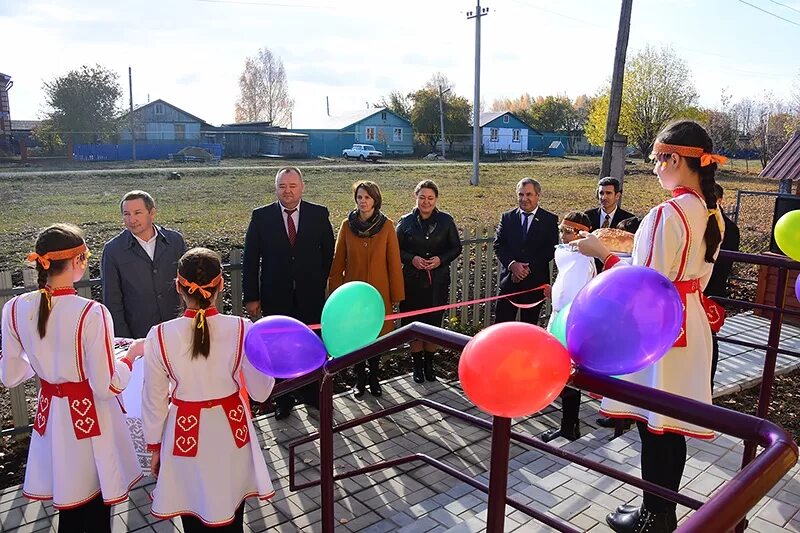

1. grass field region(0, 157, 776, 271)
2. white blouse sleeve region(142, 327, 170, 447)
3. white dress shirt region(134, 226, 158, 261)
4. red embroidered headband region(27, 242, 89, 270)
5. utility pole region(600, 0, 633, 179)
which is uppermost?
utility pole region(600, 0, 633, 179)

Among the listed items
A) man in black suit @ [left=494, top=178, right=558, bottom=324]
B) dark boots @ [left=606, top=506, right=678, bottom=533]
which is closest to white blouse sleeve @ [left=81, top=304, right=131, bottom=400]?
dark boots @ [left=606, top=506, right=678, bottom=533]

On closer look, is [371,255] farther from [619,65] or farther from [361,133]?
[361,133]

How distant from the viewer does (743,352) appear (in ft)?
21.2

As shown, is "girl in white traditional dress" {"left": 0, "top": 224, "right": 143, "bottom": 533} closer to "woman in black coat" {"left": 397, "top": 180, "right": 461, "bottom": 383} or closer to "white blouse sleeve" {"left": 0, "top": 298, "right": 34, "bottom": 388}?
"white blouse sleeve" {"left": 0, "top": 298, "right": 34, "bottom": 388}

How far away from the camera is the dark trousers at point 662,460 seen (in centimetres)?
269

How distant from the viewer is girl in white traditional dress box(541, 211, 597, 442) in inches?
151

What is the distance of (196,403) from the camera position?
2.59 m

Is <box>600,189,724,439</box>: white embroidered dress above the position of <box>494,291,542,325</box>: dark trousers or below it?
above

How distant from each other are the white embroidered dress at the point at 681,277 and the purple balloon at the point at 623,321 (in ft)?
2.66

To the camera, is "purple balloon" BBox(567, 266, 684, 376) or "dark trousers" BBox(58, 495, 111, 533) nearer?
"purple balloon" BBox(567, 266, 684, 376)

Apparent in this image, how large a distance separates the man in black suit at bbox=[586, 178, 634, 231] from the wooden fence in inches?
67.1

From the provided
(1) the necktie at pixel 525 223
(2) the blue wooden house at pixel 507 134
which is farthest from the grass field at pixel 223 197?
(2) the blue wooden house at pixel 507 134

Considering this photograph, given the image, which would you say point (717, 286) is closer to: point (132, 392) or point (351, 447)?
point (351, 447)

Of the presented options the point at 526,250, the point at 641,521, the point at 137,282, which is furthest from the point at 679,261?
the point at 137,282
